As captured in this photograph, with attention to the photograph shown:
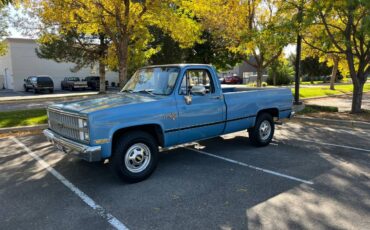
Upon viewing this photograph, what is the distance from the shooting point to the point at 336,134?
31.6ft

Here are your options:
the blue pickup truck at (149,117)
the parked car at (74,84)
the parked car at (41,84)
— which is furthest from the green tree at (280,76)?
the blue pickup truck at (149,117)

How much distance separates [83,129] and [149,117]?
1098 mm

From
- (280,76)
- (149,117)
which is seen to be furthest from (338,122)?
(280,76)

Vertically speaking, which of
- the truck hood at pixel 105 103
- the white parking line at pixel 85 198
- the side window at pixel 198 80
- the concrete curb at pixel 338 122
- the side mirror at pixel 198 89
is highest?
the side window at pixel 198 80

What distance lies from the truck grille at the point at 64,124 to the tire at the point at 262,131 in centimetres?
414

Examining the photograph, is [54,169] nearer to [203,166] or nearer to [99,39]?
[203,166]

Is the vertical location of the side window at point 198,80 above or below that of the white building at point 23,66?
below

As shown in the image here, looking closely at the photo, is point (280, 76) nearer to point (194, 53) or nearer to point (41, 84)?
point (194, 53)

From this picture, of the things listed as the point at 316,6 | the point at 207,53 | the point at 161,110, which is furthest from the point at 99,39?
the point at 161,110

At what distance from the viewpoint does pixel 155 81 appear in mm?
6406

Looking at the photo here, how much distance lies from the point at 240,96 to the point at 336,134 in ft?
13.7

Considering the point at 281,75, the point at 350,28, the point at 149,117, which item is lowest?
the point at 149,117

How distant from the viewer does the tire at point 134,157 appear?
207 inches

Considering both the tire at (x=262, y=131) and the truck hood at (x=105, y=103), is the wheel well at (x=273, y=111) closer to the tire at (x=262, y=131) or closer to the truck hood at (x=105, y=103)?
the tire at (x=262, y=131)
